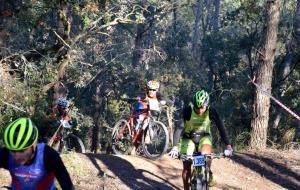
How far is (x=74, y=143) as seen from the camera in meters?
11.8

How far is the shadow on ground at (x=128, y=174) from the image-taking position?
30.4 ft

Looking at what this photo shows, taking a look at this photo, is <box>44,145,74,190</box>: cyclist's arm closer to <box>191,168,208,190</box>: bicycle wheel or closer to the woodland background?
<box>191,168,208,190</box>: bicycle wheel

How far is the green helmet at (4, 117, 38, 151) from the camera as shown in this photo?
3.96 meters

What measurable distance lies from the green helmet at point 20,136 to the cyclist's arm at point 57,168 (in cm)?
20

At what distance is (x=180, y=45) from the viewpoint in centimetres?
3238

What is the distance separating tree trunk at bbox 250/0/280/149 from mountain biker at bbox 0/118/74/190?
9652mm

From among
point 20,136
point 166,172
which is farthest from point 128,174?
point 20,136

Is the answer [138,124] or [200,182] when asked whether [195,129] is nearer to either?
[200,182]

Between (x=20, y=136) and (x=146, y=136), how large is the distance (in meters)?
6.59

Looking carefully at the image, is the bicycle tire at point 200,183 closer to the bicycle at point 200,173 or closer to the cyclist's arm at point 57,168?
the bicycle at point 200,173

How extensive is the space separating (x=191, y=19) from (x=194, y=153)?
47494mm

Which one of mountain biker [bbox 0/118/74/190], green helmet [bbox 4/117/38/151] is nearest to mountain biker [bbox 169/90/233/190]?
mountain biker [bbox 0/118/74/190]

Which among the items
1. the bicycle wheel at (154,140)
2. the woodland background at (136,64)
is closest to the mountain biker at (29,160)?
the bicycle wheel at (154,140)

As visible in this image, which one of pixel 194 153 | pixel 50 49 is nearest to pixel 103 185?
pixel 194 153
